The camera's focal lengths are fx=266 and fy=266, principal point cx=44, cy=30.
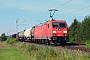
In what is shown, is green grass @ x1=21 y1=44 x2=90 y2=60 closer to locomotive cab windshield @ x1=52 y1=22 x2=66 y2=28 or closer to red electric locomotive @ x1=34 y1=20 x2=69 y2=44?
red electric locomotive @ x1=34 y1=20 x2=69 y2=44

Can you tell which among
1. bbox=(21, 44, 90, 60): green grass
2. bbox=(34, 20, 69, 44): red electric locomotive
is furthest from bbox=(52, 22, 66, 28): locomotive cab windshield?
bbox=(21, 44, 90, 60): green grass

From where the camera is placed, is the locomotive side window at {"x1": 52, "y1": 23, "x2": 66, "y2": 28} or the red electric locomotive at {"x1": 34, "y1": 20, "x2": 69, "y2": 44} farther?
the locomotive side window at {"x1": 52, "y1": 23, "x2": 66, "y2": 28}

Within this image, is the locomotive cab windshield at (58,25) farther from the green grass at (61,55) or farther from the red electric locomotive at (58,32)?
the green grass at (61,55)

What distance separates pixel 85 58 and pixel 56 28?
74.6 feet

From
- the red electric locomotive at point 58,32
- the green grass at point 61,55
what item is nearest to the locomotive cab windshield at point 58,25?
the red electric locomotive at point 58,32

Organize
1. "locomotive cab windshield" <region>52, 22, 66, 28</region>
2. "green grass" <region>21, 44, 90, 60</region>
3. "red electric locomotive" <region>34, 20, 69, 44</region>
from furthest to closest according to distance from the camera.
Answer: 1. "locomotive cab windshield" <region>52, 22, 66, 28</region>
2. "red electric locomotive" <region>34, 20, 69, 44</region>
3. "green grass" <region>21, 44, 90, 60</region>

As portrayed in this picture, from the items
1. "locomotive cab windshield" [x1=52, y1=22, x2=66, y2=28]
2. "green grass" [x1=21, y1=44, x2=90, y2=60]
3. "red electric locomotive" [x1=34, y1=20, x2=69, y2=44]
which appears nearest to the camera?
"green grass" [x1=21, y1=44, x2=90, y2=60]

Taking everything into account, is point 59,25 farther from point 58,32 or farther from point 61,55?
point 61,55

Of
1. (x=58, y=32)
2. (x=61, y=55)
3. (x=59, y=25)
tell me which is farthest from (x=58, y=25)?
(x=61, y=55)

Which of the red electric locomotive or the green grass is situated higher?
the red electric locomotive

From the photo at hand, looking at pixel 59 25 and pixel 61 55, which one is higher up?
pixel 59 25

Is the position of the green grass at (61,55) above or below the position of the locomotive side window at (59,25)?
below

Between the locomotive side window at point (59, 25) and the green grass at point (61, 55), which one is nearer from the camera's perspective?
the green grass at point (61, 55)

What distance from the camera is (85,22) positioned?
182ft
